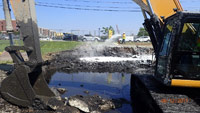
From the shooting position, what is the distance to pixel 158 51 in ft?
10.6

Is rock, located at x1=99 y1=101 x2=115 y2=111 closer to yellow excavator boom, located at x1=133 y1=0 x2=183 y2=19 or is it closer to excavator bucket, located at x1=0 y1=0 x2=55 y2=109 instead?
excavator bucket, located at x1=0 y1=0 x2=55 y2=109

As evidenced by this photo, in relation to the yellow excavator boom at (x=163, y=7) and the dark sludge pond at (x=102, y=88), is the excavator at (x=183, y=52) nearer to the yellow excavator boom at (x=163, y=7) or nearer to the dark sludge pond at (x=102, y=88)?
the yellow excavator boom at (x=163, y=7)

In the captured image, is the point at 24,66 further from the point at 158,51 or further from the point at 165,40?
the point at 165,40

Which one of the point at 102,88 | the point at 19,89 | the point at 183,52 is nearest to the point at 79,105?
the point at 19,89

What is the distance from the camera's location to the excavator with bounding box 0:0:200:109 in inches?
103

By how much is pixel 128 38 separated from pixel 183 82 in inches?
1126

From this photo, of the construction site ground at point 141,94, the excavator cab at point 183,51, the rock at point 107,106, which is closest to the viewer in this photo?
the construction site ground at point 141,94

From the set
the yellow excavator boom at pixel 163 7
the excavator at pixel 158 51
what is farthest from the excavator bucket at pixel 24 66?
the yellow excavator boom at pixel 163 7

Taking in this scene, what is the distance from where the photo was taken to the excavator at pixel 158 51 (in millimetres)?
2621

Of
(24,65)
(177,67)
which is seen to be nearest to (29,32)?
(24,65)

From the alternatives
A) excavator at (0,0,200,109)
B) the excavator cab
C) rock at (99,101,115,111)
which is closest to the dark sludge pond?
rock at (99,101,115,111)

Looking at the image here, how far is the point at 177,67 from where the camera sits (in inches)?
105

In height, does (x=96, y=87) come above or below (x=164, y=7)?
below

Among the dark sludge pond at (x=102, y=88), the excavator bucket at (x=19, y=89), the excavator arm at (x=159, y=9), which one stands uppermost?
the excavator arm at (x=159, y=9)
